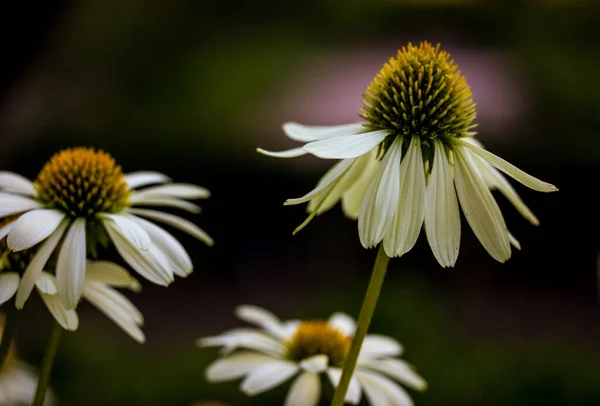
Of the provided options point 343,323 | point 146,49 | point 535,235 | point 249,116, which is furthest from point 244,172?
point 343,323

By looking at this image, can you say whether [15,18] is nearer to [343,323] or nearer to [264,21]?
[264,21]

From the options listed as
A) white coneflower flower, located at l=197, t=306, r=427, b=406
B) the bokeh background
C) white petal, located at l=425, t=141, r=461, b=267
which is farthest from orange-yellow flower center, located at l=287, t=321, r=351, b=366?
the bokeh background

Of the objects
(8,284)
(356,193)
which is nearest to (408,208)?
(356,193)

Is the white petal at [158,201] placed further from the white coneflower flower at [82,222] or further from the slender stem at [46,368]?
the slender stem at [46,368]

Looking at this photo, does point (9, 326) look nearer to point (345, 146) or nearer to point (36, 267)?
point (36, 267)

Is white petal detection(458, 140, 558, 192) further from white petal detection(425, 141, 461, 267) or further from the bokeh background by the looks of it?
the bokeh background
